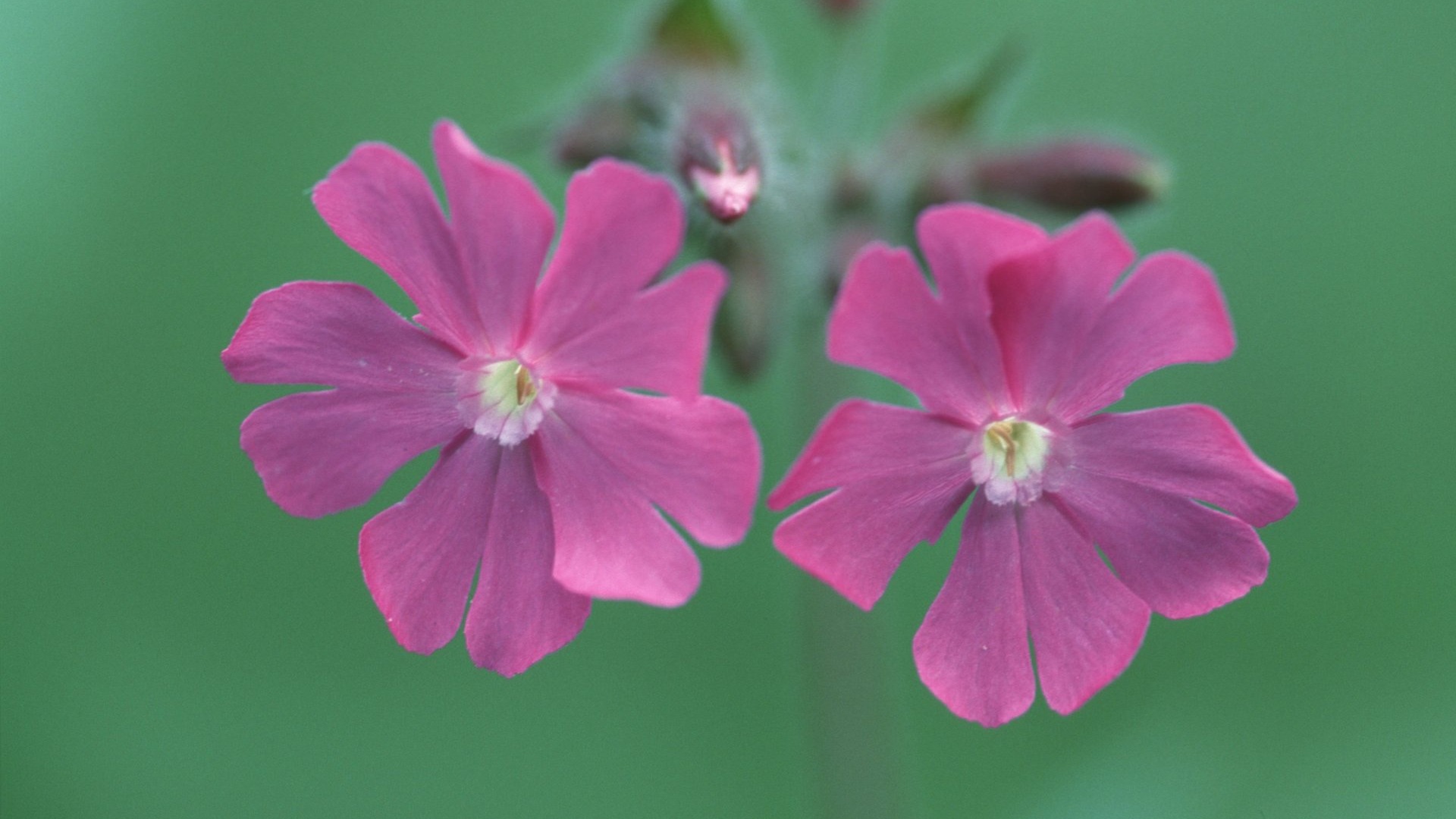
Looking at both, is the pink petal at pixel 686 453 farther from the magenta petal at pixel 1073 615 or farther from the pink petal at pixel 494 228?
the magenta petal at pixel 1073 615

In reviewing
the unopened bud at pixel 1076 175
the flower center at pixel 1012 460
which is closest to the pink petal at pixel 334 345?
the flower center at pixel 1012 460

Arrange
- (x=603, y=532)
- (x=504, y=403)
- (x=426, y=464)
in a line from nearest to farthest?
(x=603, y=532), (x=504, y=403), (x=426, y=464)

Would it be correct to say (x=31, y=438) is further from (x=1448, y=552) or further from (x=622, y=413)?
(x=1448, y=552)

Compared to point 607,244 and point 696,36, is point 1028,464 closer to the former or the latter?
point 607,244

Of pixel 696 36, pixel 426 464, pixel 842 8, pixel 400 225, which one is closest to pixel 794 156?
pixel 696 36

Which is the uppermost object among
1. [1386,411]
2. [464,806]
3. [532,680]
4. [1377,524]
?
[1386,411]

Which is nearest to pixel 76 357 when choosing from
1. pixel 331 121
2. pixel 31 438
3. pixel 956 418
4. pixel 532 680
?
pixel 31 438
